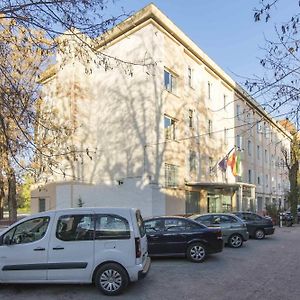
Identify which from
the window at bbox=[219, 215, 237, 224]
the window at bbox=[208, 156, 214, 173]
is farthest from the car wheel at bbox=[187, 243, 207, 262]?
the window at bbox=[208, 156, 214, 173]

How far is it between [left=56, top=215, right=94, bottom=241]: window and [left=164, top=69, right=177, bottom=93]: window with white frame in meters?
20.6

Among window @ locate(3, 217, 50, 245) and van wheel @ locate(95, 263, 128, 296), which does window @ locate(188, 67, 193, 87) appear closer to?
window @ locate(3, 217, 50, 245)

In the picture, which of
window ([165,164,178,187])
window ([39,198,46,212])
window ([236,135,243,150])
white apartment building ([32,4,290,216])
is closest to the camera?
white apartment building ([32,4,290,216])

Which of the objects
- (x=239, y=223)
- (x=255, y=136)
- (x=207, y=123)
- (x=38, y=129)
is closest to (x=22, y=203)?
(x=255, y=136)

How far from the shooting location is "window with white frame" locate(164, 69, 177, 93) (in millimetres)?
28806

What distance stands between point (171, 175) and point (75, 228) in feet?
65.4

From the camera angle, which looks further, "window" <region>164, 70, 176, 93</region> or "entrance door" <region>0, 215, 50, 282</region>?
"window" <region>164, 70, 176, 93</region>

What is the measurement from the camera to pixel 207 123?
3575 cm

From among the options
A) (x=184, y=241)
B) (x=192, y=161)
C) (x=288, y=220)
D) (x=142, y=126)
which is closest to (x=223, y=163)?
(x=192, y=161)

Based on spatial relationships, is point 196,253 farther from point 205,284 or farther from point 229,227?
point 229,227

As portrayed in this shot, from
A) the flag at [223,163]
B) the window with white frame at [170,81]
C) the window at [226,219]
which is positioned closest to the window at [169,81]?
the window with white frame at [170,81]

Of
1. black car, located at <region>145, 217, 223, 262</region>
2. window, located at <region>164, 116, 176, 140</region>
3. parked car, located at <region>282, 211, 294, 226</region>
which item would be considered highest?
window, located at <region>164, 116, 176, 140</region>

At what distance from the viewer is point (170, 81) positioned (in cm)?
2947

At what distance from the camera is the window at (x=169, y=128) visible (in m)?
28.7
